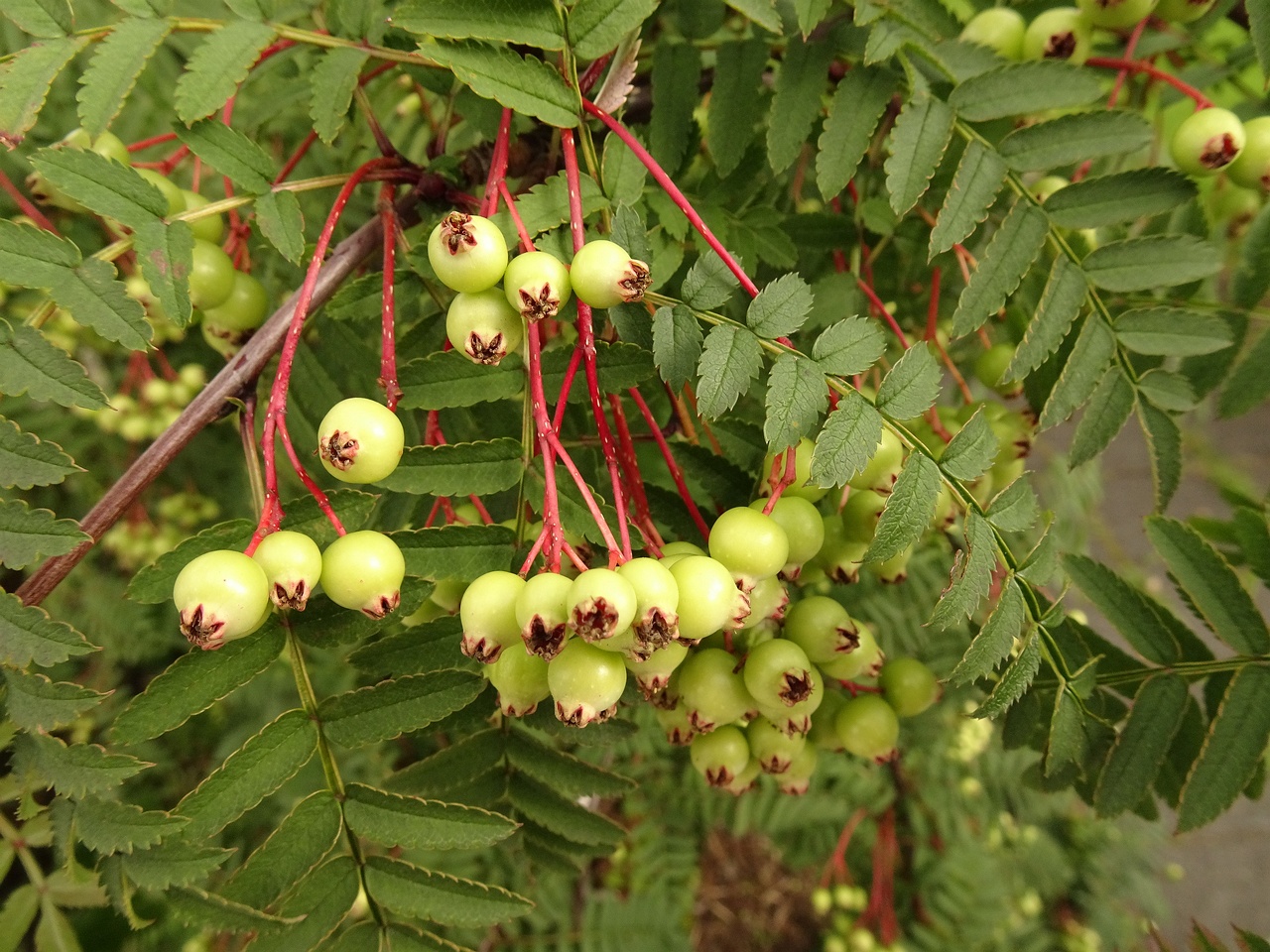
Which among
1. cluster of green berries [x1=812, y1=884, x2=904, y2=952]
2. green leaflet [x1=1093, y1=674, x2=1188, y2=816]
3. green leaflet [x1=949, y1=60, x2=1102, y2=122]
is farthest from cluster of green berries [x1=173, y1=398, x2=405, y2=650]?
cluster of green berries [x1=812, y1=884, x2=904, y2=952]

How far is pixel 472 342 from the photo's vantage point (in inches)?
24.4

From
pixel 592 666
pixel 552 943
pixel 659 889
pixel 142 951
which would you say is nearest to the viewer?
pixel 592 666

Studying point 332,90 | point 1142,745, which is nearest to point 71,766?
point 332,90

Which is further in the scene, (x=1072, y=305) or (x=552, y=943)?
(x=552, y=943)

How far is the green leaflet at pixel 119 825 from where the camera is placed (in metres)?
0.60

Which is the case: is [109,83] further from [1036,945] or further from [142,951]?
[1036,945]

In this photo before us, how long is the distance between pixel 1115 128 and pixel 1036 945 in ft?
6.43

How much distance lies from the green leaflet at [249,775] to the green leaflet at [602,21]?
0.62 meters

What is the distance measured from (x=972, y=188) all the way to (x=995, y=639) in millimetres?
416

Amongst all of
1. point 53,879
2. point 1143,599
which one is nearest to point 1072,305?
point 1143,599

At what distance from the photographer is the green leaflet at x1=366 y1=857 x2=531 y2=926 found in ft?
2.16

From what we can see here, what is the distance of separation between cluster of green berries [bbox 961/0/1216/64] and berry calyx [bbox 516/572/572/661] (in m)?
0.68

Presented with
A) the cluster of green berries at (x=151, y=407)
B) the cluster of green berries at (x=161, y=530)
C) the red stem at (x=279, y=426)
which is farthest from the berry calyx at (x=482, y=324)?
the cluster of green berries at (x=161, y=530)

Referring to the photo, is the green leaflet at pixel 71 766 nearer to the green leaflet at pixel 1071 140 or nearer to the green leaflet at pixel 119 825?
the green leaflet at pixel 119 825
